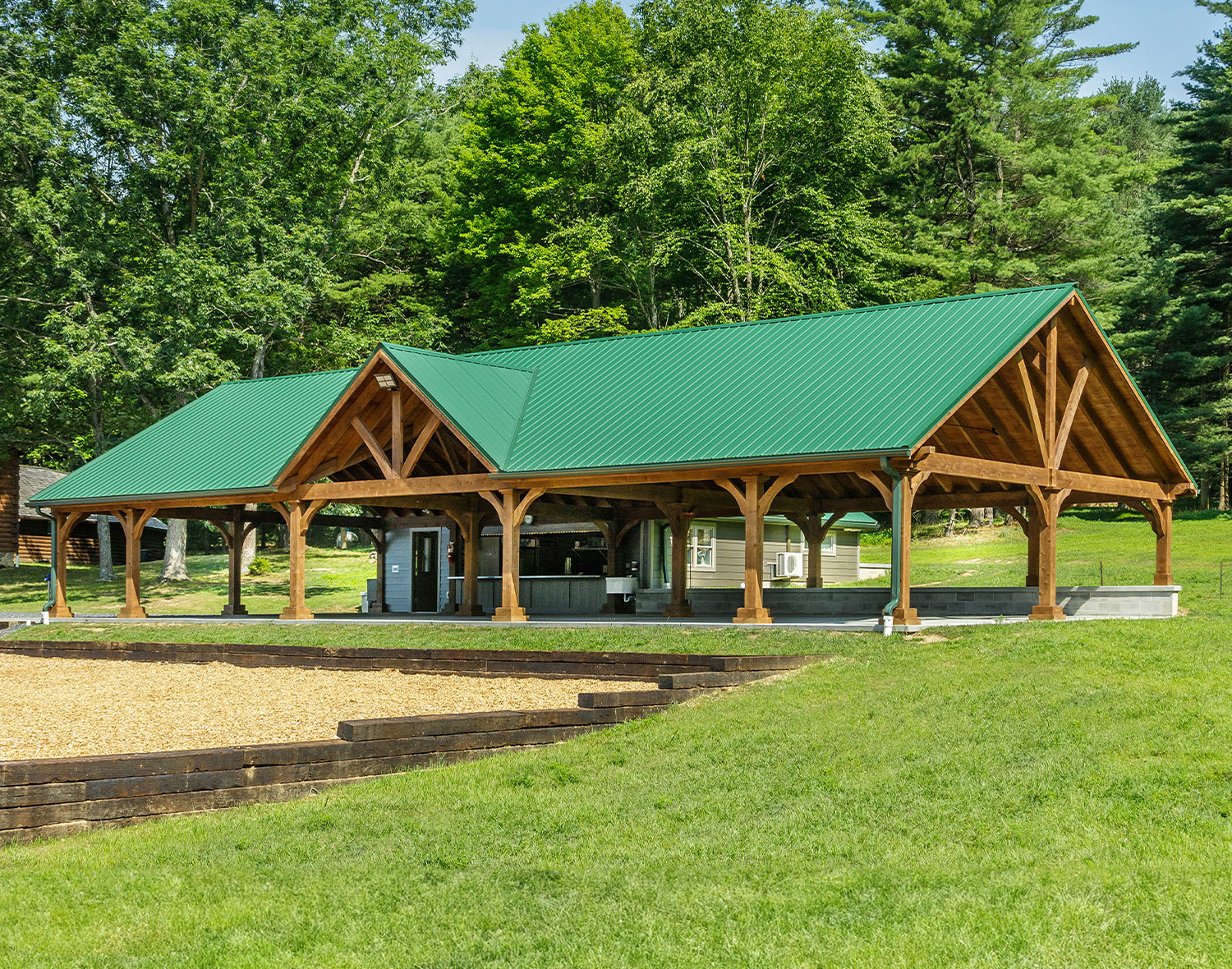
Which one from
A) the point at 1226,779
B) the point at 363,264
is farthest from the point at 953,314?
the point at 363,264

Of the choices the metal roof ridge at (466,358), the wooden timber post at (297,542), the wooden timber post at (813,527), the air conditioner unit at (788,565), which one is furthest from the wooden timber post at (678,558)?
the air conditioner unit at (788,565)

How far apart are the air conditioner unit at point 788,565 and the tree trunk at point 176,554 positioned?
19.4m

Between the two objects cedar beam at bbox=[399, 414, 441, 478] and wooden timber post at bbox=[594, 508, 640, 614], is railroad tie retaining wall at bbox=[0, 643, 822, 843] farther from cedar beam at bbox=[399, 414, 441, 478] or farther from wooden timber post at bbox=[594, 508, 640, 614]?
wooden timber post at bbox=[594, 508, 640, 614]

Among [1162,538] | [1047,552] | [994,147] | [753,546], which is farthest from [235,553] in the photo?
[994,147]

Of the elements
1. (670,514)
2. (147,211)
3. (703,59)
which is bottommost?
(670,514)

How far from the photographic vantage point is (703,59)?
1684 inches

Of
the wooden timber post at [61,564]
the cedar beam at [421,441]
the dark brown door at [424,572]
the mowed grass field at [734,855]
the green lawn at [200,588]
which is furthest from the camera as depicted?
the green lawn at [200,588]

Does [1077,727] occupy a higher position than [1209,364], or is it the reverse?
[1209,364]

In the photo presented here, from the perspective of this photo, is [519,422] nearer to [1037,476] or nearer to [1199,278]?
[1037,476]

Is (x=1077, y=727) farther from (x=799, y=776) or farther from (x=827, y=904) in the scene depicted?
(x=827, y=904)

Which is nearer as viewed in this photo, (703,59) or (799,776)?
(799,776)

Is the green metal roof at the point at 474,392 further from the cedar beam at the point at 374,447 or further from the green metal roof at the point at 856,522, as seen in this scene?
the green metal roof at the point at 856,522

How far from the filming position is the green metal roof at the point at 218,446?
89.6ft

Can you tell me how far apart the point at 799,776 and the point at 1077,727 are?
2.90m
